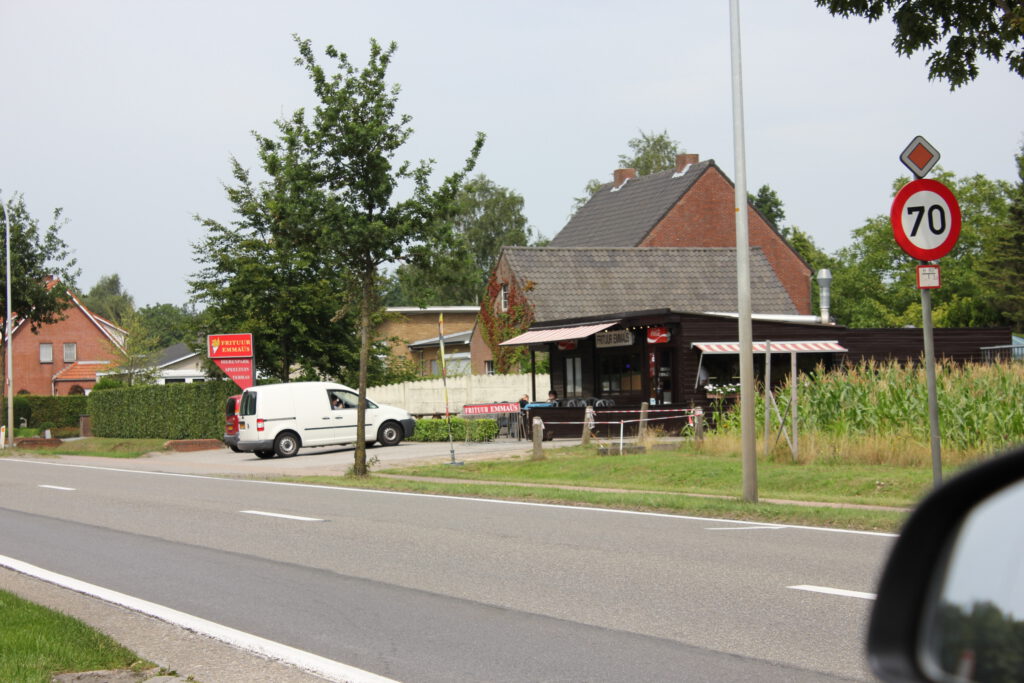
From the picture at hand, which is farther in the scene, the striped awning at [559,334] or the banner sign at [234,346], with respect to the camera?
the banner sign at [234,346]

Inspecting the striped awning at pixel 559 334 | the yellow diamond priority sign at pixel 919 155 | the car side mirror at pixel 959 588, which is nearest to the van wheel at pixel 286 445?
the striped awning at pixel 559 334

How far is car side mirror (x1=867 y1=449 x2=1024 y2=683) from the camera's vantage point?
5.81 ft

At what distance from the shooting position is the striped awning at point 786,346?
33500 mm

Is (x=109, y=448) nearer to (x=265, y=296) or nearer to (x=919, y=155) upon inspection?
(x=265, y=296)

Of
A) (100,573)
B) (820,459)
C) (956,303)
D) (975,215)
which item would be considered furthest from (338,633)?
(975,215)

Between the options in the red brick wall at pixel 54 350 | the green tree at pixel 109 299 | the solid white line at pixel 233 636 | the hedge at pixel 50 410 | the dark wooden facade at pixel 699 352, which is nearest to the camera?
the solid white line at pixel 233 636

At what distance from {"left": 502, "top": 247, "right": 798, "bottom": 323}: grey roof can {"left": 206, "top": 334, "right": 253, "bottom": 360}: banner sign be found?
10601 mm

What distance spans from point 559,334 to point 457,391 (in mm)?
7595

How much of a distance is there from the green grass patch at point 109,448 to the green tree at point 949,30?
3121cm

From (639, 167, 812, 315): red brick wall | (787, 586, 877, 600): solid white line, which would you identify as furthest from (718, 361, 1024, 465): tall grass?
(639, 167, 812, 315): red brick wall

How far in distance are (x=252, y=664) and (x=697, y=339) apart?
1097 inches

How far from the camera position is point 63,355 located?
87.7 m

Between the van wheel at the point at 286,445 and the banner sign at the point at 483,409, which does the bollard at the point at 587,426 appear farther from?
the van wheel at the point at 286,445

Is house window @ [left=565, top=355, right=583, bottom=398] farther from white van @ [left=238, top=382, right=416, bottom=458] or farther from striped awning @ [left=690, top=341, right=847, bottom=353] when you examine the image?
white van @ [left=238, top=382, right=416, bottom=458]
